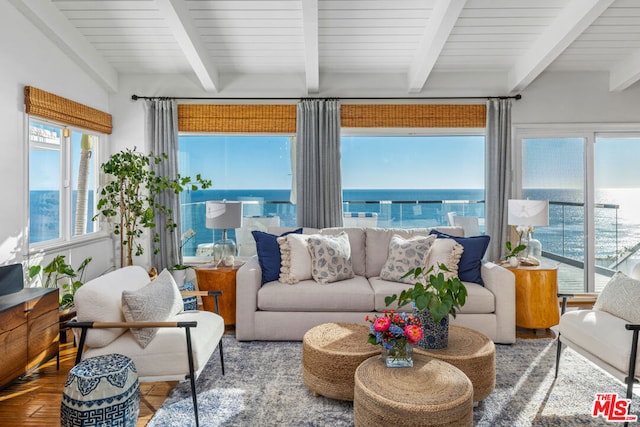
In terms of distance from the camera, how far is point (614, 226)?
4.86 meters

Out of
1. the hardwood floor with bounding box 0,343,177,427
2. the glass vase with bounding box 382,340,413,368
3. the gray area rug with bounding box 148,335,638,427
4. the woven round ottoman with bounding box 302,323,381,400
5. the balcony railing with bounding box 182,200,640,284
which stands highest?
the balcony railing with bounding box 182,200,640,284

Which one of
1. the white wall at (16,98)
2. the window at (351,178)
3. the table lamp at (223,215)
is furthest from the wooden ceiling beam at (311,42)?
the white wall at (16,98)

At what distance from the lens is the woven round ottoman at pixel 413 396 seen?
5.93 ft

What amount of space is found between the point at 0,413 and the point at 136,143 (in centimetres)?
310

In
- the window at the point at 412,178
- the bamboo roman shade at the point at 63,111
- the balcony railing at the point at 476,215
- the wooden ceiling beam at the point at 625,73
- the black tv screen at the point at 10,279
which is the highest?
the wooden ceiling beam at the point at 625,73

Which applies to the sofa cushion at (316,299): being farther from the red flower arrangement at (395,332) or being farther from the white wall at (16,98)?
the white wall at (16,98)

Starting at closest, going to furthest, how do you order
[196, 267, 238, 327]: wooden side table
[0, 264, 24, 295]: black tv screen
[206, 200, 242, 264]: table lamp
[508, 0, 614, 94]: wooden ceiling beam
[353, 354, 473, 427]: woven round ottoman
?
[353, 354, 473, 427]: woven round ottoman
[0, 264, 24, 295]: black tv screen
[508, 0, 614, 94]: wooden ceiling beam
[196, 267, 238, 327]: wooden side table
[206, 200, 242, 264]: table lamp

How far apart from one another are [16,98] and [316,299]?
2883 mm

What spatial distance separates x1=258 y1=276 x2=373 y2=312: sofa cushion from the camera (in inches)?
135

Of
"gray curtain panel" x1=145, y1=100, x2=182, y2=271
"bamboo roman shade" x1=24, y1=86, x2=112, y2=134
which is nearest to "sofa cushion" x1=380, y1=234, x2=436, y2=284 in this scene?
"gray curtain panel" x1=145, y1=100, x2=182, y2=271

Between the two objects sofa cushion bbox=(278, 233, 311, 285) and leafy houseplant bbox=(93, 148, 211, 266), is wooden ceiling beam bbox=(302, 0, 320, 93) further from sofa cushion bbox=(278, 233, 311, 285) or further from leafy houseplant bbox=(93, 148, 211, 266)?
sofa cushion bbox=(278, 233, 311, 285)

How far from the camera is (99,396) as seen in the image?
188cm

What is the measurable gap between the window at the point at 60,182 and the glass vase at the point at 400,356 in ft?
10.6

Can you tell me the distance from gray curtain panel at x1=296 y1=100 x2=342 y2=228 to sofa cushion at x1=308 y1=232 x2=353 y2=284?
0.93m
